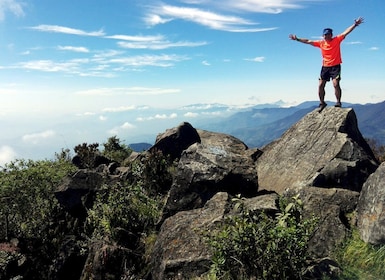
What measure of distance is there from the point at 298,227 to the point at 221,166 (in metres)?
6.25

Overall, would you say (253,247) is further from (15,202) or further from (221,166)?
(15,202)

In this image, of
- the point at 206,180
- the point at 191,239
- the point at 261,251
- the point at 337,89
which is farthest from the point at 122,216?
the point at 337,89

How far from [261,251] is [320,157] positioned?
322 inches

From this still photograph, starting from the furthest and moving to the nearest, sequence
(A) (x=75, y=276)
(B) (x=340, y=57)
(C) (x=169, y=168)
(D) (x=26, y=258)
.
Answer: (C) (x=169, y=168) < (B) (x=340, y=57) < (D) (x=26, y=258) < (A) (x=75, y=276)

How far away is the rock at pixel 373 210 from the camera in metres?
9.64

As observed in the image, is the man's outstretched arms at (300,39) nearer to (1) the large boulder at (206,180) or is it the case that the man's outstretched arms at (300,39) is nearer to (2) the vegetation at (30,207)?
(1) the large boulder at (206,180)

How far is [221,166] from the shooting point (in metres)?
14.5

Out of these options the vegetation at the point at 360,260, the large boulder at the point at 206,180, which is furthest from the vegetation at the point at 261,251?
the large boulder at the point at 206,180

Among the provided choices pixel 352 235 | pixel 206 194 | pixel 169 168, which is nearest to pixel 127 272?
pixel 206 194

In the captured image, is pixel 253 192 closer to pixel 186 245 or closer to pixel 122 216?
pixel 186 245

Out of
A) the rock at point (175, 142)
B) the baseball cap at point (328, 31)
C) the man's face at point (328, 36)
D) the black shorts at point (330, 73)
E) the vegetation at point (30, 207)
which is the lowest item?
the vegetation at point (30, 207)

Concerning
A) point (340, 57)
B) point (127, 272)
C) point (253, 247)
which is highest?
point (340, 57)

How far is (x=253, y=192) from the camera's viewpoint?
1448cm

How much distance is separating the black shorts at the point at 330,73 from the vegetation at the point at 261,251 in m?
11.0
